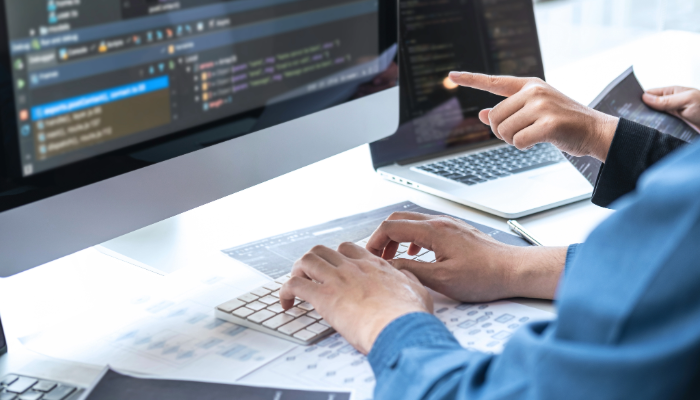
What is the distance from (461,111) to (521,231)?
0.39 m

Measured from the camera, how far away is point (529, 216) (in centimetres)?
97

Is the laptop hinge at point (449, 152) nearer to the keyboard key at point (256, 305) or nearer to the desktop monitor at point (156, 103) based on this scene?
the desktop monitor at point (156, 103)

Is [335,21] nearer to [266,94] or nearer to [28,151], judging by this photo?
[266,94]

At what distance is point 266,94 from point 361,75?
0.17 metres

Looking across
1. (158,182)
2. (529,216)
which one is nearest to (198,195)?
(158,182)

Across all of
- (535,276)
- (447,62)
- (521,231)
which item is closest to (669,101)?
(447,62)

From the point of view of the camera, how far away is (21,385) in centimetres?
58

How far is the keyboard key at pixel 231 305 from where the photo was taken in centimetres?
68

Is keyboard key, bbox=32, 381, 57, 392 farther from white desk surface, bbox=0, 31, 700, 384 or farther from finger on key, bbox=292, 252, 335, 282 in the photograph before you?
finger on key, bbox=292, 252, 335, 282

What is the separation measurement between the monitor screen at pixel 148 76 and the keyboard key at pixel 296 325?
222mm

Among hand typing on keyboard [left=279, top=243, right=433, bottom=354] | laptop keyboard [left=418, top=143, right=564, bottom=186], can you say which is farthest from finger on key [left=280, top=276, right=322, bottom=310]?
laptop keyboard [left=418, top=143, right=564, bottom=186]

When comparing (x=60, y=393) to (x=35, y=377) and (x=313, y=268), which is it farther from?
(x=313, y=268)

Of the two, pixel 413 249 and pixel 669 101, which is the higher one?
pixel 669 101

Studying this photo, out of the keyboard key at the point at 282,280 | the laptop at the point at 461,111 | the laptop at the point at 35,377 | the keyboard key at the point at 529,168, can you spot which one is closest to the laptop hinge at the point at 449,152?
the laptop at the point at 461,111
